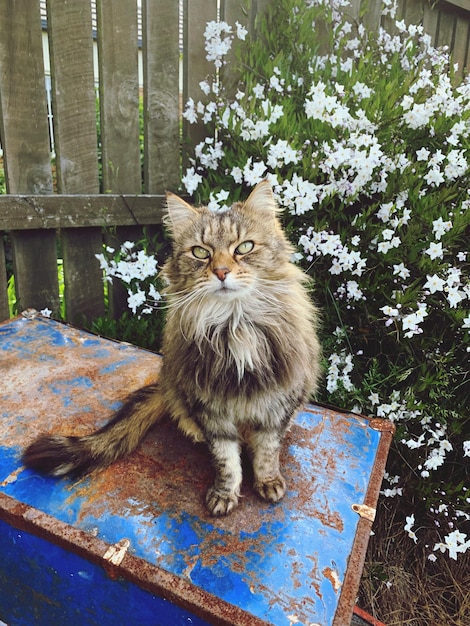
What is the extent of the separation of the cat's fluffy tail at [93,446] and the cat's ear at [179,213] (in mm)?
637

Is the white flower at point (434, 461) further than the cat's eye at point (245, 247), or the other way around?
the white flower at point (434, 461)

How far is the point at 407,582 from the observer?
2193 mm

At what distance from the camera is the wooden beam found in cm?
248

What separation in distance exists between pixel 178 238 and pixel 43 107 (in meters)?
1.51

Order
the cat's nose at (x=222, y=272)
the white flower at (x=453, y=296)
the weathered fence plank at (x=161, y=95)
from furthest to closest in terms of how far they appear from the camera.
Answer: the weathered fence plank at (x=161, y=95)
the white flower at (x=453, y=296)
the cat's nose at (x=222, y=272)

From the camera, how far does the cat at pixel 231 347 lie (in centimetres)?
146

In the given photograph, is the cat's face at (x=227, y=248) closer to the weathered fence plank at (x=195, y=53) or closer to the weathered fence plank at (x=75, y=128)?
the weathered fence plank at (x=75, y=128)

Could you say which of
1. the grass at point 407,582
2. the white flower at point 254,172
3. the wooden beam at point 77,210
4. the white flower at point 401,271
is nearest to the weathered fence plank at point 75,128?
the wooden beam at point 77,210

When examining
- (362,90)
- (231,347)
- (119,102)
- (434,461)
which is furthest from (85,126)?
(434,461)

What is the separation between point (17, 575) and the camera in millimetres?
1438

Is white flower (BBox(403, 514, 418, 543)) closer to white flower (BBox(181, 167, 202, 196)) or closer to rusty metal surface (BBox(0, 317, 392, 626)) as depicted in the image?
rusty metal surface (BBox(0, 317, 392, 626))

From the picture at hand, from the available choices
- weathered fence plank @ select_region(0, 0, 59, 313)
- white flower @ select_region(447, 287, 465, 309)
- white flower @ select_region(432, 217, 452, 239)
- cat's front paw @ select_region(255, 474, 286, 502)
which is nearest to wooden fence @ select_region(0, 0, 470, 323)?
weathered fence plank @ select_region(0, 0, 59, 313)

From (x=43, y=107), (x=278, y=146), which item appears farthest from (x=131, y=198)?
(x=278, y=146)

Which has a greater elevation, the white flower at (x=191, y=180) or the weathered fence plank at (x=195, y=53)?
the weathered fence plank at (x=195, y=53)
